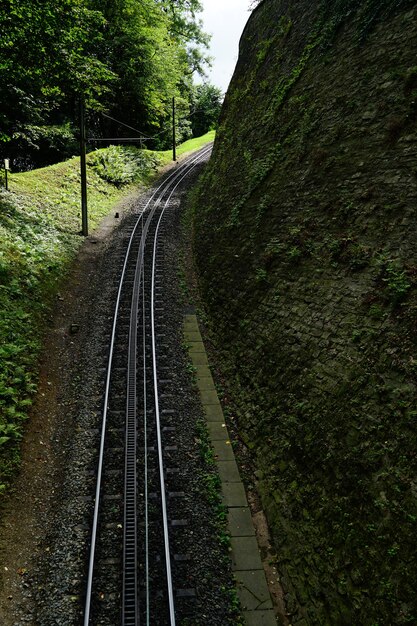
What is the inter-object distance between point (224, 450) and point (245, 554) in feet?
8.06

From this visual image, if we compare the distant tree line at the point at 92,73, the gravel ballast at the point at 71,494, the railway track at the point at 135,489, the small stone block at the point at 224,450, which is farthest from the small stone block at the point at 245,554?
the distant tree line at the point at 92,73

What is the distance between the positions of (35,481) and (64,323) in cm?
650

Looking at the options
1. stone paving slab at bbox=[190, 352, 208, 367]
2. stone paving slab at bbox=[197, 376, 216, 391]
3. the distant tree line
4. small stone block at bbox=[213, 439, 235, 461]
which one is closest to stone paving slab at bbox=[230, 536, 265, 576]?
small stone block at bbox=[213, 439, 235, 461]

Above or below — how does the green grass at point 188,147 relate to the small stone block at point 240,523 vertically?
above

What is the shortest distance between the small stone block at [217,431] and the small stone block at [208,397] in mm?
778

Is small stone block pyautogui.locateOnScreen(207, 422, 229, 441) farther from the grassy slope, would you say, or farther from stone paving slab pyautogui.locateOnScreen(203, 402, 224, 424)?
the grassy slope

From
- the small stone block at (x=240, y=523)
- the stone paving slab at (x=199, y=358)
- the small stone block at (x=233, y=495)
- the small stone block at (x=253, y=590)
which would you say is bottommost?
the small stone block at (x=253, y=590)

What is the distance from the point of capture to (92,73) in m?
17.2

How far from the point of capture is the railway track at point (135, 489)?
609 centimetres

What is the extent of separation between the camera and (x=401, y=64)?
399 inches

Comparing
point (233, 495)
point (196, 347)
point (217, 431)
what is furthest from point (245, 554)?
point (196, 347)

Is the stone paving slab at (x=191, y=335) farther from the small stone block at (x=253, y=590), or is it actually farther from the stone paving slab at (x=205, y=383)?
the small stone block at (x=253, y=590)

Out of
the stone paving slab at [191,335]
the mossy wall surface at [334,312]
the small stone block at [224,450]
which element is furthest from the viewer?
the stone paving slab at [191,335]

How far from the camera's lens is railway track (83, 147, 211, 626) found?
609 cm
